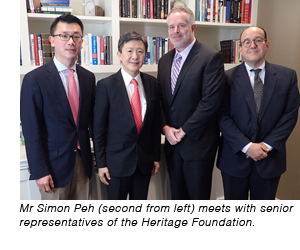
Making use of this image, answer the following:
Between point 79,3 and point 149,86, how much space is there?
127 cm

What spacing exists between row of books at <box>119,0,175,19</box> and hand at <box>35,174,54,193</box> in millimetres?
1544

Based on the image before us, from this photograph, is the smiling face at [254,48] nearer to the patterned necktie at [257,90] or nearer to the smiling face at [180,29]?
the patterned necktie at [257,90]

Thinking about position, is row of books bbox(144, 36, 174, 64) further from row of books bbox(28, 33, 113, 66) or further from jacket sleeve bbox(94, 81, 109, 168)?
jacket sleeve bbox(94, 81, 109, 168)

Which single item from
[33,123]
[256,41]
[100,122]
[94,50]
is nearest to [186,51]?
[256,41]

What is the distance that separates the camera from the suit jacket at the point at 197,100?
187 cm

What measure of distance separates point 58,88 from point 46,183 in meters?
0.56

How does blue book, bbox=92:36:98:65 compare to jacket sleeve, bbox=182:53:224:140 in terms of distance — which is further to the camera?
blue book, bbox=92:36:98:65

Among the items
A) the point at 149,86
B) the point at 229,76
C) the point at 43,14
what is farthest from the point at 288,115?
the point at 43,14

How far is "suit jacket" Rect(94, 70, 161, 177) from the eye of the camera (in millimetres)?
1776

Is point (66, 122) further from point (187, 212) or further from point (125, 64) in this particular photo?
point (187, 212)

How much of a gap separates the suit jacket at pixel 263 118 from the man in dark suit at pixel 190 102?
122mm

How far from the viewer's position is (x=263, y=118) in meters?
→ 1.88

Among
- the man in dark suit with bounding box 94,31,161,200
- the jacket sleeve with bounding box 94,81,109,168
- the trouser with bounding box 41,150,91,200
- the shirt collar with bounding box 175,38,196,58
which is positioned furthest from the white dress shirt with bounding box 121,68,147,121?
the trouser with bounding box 41,150,91,200

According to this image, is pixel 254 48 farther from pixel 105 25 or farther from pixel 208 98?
pixel 105 25
